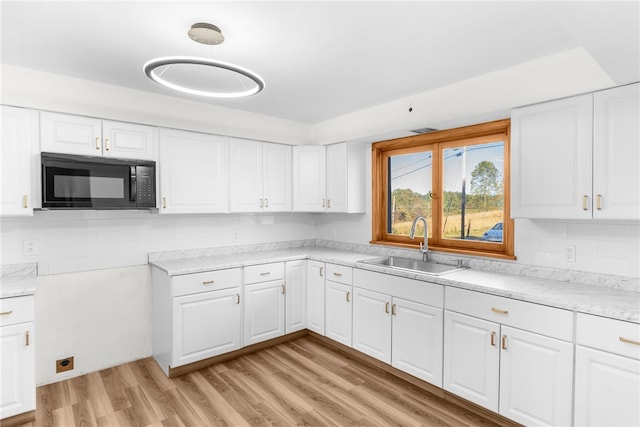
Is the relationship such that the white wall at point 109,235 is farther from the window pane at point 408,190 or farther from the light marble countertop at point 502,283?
the window pane at point 408,190

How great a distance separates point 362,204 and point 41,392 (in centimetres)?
328

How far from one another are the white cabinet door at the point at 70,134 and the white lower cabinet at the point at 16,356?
3.57 feet

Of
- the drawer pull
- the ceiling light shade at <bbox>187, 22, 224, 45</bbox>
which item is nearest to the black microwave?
the ceiling light shade at <bbox>187, 22, 224, 45</bbox>

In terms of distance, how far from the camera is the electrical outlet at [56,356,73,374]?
2.82 m

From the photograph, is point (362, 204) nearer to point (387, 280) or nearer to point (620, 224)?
point (387, 280)

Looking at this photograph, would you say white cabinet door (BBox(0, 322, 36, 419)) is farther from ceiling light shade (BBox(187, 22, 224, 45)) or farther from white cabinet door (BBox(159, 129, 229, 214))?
ceiling light shade (BBox(187, 22, 224, 45))

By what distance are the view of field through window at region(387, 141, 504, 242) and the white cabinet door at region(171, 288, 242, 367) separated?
192 cm

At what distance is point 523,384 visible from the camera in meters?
2.13

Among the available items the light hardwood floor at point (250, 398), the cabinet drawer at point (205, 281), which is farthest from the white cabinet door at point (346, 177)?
the light hardwood floor at point (250, 398)

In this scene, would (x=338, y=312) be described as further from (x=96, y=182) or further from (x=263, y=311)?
(x=96, y=182)

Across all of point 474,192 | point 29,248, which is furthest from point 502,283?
point 29,248

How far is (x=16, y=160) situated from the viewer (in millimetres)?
2406

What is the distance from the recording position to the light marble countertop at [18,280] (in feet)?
7.27

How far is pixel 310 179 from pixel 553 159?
7.96ft
